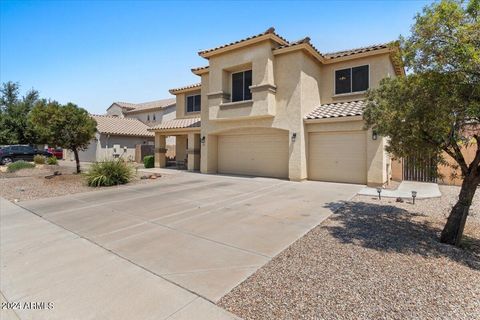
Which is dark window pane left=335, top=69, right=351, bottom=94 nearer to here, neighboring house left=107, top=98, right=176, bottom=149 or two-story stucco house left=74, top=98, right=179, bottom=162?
two-story stucco house left=74, top=98, right=179, bottom=162

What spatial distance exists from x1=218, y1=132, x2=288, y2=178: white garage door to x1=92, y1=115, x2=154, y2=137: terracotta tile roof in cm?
1628

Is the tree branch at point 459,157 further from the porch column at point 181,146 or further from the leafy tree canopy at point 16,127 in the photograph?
the leafy tree canopy at point 16,127

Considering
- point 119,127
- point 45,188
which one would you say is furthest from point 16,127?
point 45,188

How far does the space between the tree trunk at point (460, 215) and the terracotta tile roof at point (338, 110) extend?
6602mm

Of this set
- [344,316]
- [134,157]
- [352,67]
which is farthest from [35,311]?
[134,157]

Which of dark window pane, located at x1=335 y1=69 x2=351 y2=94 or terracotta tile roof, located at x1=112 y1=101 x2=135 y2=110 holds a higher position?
terracotta tile roof, located at x1=112 y1=101 x2=135 y2=110

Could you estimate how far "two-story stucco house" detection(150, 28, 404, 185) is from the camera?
40.0 feet

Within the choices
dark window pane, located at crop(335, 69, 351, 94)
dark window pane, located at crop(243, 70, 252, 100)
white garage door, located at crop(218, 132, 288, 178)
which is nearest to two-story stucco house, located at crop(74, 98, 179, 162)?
white garage door, located at crop(218, 132, 288, 178)

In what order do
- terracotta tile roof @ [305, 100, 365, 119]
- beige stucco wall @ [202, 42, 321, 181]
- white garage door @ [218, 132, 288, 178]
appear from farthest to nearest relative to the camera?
white garage door @ [218, 132, 288, 178], beige stucco wall @ [202, 42, 321, 181], terracotta tile roof @ [305, 100, 365, 119]

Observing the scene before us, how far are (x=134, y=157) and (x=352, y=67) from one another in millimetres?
24079

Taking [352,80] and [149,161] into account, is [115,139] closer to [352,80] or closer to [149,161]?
[149,161]

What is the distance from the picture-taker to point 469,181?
5.32 m

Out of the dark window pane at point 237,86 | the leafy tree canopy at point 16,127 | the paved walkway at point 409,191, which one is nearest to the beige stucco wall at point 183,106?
the dark window pane at point 237,86

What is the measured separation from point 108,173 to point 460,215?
13491mm
